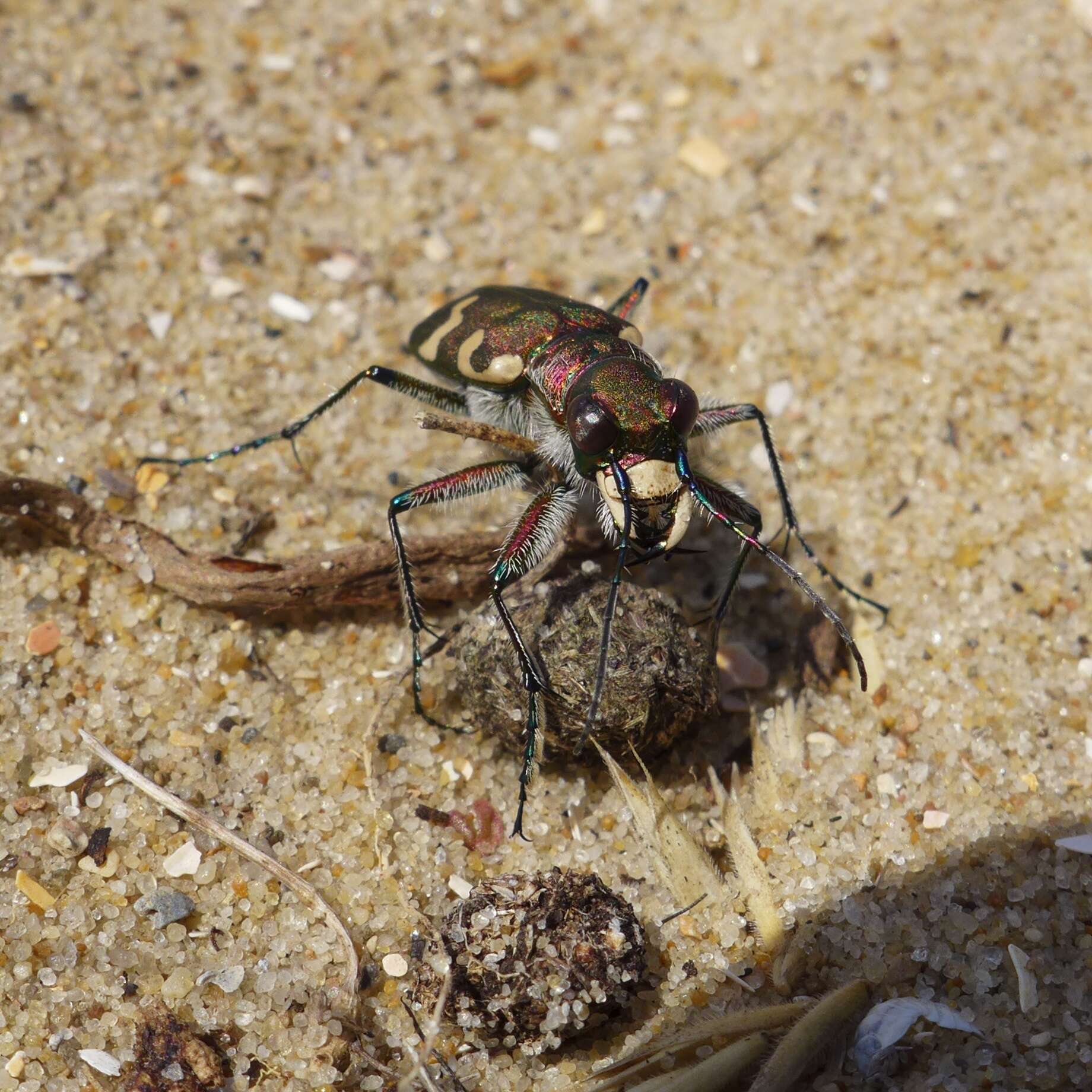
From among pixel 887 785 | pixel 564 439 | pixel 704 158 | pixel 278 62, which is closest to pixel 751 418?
pixel 564 439

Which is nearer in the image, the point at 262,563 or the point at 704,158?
the point at 262,563

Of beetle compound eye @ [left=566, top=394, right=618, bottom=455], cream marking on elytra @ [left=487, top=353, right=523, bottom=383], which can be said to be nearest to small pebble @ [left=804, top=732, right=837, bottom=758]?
beetle compound eye @ [left=566, top=394, right=618, bottom=455]

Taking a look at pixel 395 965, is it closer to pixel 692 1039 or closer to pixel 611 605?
pixel 692 1039

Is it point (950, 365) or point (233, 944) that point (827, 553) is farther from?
point (233, 944)

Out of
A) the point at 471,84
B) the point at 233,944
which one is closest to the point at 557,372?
the point at 233,944

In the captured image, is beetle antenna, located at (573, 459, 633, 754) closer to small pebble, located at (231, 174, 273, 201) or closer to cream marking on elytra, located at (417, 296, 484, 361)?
cream marking on elytra, located at (417, 296, 484, 361)

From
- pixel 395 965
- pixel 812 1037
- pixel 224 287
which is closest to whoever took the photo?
pixel 812 1037
